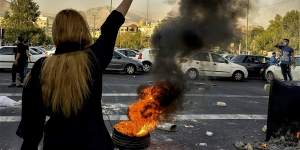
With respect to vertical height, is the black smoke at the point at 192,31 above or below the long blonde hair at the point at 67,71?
above

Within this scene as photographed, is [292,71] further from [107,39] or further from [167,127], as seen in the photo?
[107,39]

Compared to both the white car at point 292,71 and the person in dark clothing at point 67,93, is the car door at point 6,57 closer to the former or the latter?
the white car at point 292,71

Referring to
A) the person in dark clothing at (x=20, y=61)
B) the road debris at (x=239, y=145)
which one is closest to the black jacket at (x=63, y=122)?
the road debris at (x=239, y=145)

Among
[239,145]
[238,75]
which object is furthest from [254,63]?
[239,145]

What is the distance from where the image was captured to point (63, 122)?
2414 mm

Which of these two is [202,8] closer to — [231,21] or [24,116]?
[231,21]

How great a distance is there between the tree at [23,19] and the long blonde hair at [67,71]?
202ft

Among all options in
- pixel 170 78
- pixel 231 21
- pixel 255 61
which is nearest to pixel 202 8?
pixel 231 21

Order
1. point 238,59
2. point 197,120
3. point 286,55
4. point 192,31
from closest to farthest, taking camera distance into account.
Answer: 1. point 192,31
2. point 197,120
3. point 286,55
4. point 238,59

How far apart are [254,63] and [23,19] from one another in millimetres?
48448

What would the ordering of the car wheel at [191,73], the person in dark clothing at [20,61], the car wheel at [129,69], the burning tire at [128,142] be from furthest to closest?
the car wheel at [129,69]
the person in dark clothing at [20,61]
the car wheel at [191,73]
the burning tire at [128,142]

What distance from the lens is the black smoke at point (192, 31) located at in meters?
7.15

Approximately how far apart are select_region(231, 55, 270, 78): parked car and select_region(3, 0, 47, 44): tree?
45.4 m

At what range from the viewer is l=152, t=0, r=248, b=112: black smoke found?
23.5ft
